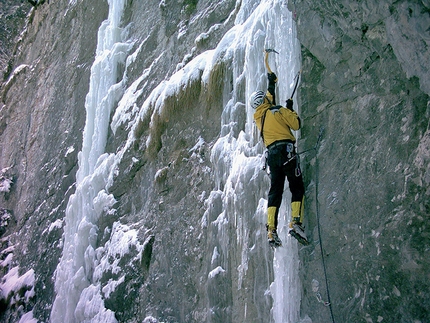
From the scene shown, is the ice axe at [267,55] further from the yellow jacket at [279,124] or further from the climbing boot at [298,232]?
the climbing boot at [298,232]

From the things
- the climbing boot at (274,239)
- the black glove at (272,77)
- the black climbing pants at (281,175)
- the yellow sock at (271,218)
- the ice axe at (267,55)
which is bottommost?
the climbing boot at (274,239)

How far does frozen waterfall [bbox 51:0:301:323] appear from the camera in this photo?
5.51 meters

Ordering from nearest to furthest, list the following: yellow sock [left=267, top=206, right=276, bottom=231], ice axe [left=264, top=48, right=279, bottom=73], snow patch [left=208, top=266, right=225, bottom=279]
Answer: yellow sock [left=267, top=206, right=276, bottom=231], ice axe [left=264, top=48, right=279, bottom=73], snow patch [left=208, top=266, right=225, bottom=279]

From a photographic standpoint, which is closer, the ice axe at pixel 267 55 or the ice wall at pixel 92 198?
the ice axe at pixel 267 55

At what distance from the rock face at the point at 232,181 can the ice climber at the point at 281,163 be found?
22 centimetres

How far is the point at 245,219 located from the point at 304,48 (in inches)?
81.2

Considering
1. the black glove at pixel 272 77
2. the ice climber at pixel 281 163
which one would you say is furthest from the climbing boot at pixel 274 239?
the black glove at pixel 272 77

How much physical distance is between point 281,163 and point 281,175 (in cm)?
13

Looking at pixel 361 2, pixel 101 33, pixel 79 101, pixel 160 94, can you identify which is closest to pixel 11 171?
pixel 79 101

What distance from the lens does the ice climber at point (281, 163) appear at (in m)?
4.70

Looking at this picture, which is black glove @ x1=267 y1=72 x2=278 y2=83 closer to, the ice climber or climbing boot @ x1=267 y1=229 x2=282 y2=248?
the ice climber

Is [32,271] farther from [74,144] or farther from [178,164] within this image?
[178,164]

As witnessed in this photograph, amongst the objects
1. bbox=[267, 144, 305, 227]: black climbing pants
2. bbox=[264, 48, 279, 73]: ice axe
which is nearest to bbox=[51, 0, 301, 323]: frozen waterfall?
bbox=[264, 48, 279, 73]: ice axe

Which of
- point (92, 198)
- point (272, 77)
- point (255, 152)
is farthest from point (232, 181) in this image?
point (92, 198)
